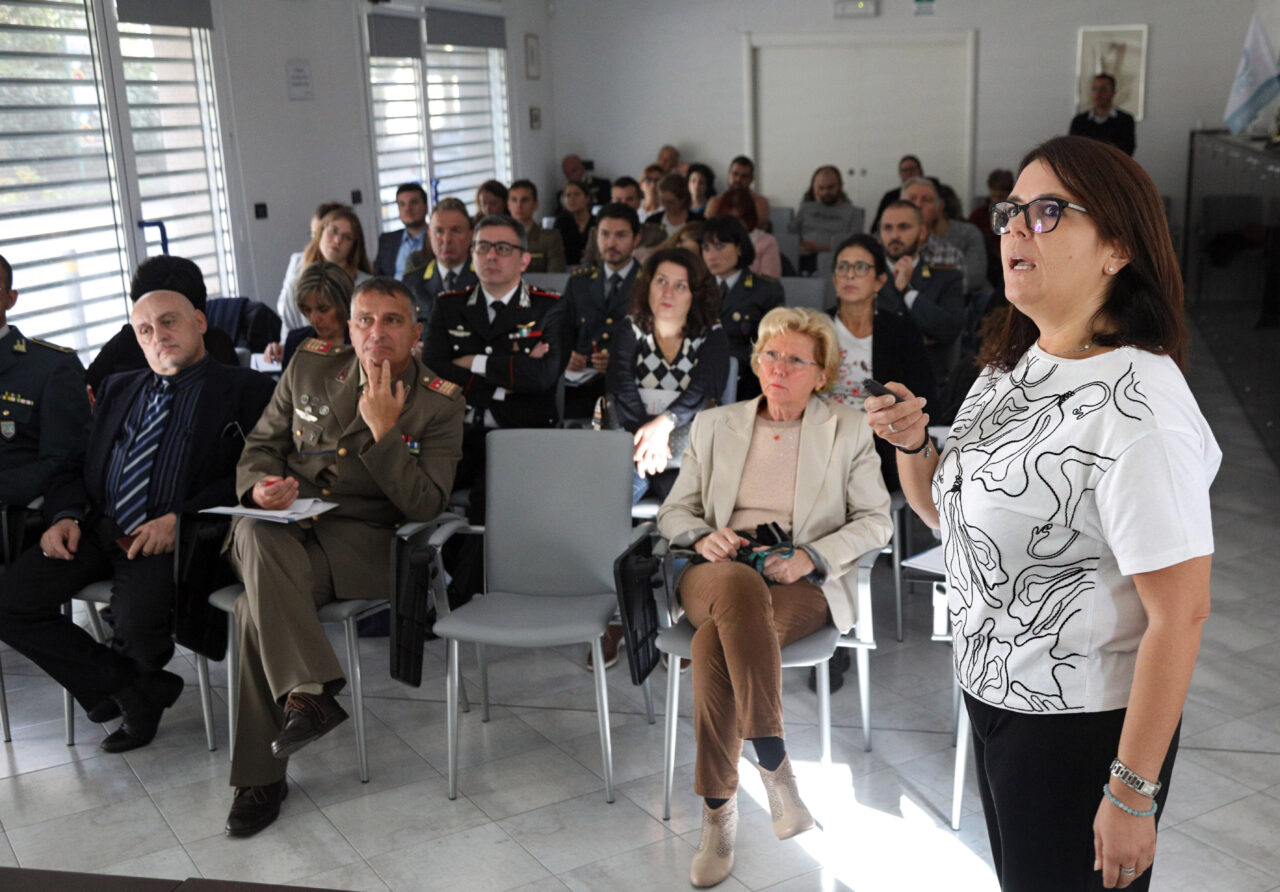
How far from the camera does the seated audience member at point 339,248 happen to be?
18.3 feet

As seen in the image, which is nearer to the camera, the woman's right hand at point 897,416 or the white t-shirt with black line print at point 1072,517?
the white t-shirt with black line print at point 1072,517

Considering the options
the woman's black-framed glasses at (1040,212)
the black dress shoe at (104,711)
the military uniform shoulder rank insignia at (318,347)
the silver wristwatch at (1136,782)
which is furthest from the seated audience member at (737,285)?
the silver wristwatch at (1136,782)

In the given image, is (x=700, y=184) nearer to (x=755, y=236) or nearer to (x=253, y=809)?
(x=755, y=236)

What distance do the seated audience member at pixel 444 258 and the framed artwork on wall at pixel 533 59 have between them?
20.1 ft

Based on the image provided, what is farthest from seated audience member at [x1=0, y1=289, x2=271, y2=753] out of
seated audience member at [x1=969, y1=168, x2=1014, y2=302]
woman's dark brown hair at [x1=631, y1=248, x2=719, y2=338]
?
seated audience member at [x1=969, y1=168, x2=1014, y2=302]

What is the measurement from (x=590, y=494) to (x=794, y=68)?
911 cm

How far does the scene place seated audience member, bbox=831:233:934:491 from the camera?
4426 mm

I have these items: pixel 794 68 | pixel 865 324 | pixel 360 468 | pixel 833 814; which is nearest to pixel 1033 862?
pixel 833 814

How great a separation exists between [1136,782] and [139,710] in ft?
9.93

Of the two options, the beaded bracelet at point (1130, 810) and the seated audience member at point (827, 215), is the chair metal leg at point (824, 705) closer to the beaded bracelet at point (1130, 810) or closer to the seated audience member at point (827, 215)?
the beaded bracelet at point (1130, 810)

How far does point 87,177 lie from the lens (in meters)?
6.07

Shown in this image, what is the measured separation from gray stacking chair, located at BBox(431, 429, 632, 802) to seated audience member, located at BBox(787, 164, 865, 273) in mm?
6008

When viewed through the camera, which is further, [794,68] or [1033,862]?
[794,68]

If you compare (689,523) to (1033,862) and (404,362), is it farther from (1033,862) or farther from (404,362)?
(1033,862)
